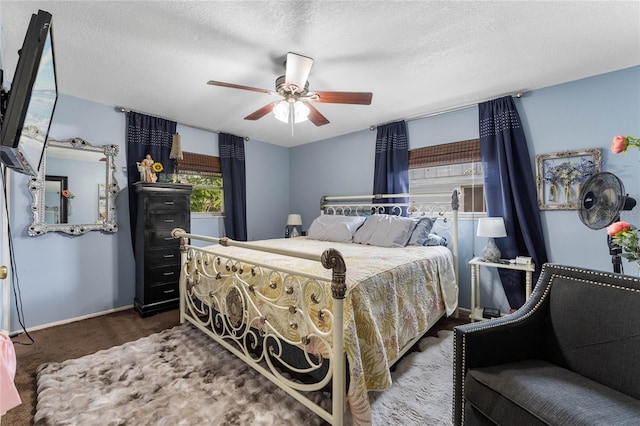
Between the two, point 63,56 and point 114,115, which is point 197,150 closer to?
point 114,115

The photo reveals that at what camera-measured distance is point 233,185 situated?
425 cm

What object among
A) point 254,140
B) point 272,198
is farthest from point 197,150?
point 272,198

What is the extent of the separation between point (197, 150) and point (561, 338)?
166 inches

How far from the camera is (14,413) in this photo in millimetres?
1581

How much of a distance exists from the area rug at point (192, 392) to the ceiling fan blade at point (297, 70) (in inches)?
85.0

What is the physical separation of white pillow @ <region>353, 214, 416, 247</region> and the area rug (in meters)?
1.09

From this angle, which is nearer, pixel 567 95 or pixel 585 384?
pixel 585 384

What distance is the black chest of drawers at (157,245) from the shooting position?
3.07m

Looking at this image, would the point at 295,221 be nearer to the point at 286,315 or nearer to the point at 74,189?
the point at 74,189

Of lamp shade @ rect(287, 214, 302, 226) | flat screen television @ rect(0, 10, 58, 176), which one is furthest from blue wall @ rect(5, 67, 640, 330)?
flat screen television @ rect(0, 10, 58, 176)

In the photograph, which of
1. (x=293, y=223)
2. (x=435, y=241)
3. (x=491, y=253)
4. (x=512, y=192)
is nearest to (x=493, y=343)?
(x=491, y=253)

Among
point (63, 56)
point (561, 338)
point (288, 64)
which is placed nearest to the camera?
point (561, 338)

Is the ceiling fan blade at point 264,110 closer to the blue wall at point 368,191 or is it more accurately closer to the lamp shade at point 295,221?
the blue wall at point 368,191

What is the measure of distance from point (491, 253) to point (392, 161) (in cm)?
162
